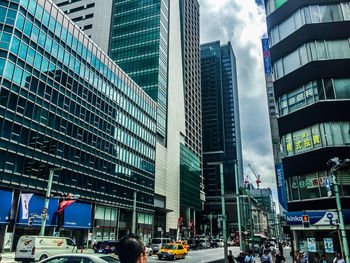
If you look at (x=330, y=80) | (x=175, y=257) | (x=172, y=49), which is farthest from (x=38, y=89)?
(x=172, y=49)

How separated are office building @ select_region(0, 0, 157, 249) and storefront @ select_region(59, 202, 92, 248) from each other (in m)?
0.14

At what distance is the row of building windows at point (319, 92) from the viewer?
2322cm

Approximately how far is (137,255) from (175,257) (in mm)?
31681

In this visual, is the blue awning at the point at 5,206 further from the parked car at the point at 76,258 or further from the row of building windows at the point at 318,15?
the row of building windows at the point at 318,15

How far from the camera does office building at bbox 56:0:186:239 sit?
247ft

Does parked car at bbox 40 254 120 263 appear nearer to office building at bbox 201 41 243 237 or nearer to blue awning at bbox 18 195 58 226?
blue awning at bbox 18 195 58 226

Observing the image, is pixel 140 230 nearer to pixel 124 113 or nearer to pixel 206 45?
pixel 124 113

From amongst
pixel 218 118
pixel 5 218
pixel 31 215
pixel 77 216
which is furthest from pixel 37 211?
pixel 218 118

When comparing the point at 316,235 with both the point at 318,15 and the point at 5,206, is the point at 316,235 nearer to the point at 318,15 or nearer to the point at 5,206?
the point at 318,15

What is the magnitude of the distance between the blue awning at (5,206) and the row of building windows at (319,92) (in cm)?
3083

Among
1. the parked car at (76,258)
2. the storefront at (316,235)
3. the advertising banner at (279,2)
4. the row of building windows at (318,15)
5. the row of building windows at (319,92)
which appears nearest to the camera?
the parked car at (76,258)

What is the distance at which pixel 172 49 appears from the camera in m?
90.3

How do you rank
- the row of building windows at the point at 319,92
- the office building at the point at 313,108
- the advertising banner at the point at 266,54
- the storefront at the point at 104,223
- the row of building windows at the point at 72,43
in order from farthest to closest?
the storefront at the point at 104,223 → the advertising banner at the point at 266,54 → the row of building windows at the point at 72,43 → the row of building windows at the point at 319,92 → the office building at the point at 313,108

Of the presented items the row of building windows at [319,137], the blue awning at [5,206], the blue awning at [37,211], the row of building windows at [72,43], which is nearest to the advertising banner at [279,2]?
the row of building windows at [319,137]
